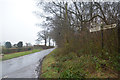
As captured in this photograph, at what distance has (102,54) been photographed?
3.50 metres

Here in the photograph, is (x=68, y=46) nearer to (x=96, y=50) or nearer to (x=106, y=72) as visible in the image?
(x=96, y=50)

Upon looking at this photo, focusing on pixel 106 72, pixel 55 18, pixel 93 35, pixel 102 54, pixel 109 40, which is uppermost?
pixel 55 18

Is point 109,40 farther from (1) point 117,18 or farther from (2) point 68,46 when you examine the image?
(2) point 68,46

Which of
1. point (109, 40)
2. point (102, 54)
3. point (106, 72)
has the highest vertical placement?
point (109, 40)

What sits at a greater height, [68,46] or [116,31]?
[116,31]

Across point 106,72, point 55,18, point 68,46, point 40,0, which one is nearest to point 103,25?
point 106,72

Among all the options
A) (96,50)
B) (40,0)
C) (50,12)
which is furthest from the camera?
(50,12)

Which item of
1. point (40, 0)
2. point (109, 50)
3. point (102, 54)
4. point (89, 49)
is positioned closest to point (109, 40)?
point (109, 50)

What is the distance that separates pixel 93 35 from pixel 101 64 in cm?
158

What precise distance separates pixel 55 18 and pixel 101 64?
10.3 meters

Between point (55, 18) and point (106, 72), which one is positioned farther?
point (55, 18)

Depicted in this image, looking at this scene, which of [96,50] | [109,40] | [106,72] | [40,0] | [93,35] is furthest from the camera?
[40,0]

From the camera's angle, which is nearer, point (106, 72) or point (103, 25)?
point (106, 72)

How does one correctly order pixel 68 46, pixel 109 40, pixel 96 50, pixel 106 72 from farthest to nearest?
pixel 68 46
pixel 96 50
pixel 109 40
pixel 106 72
